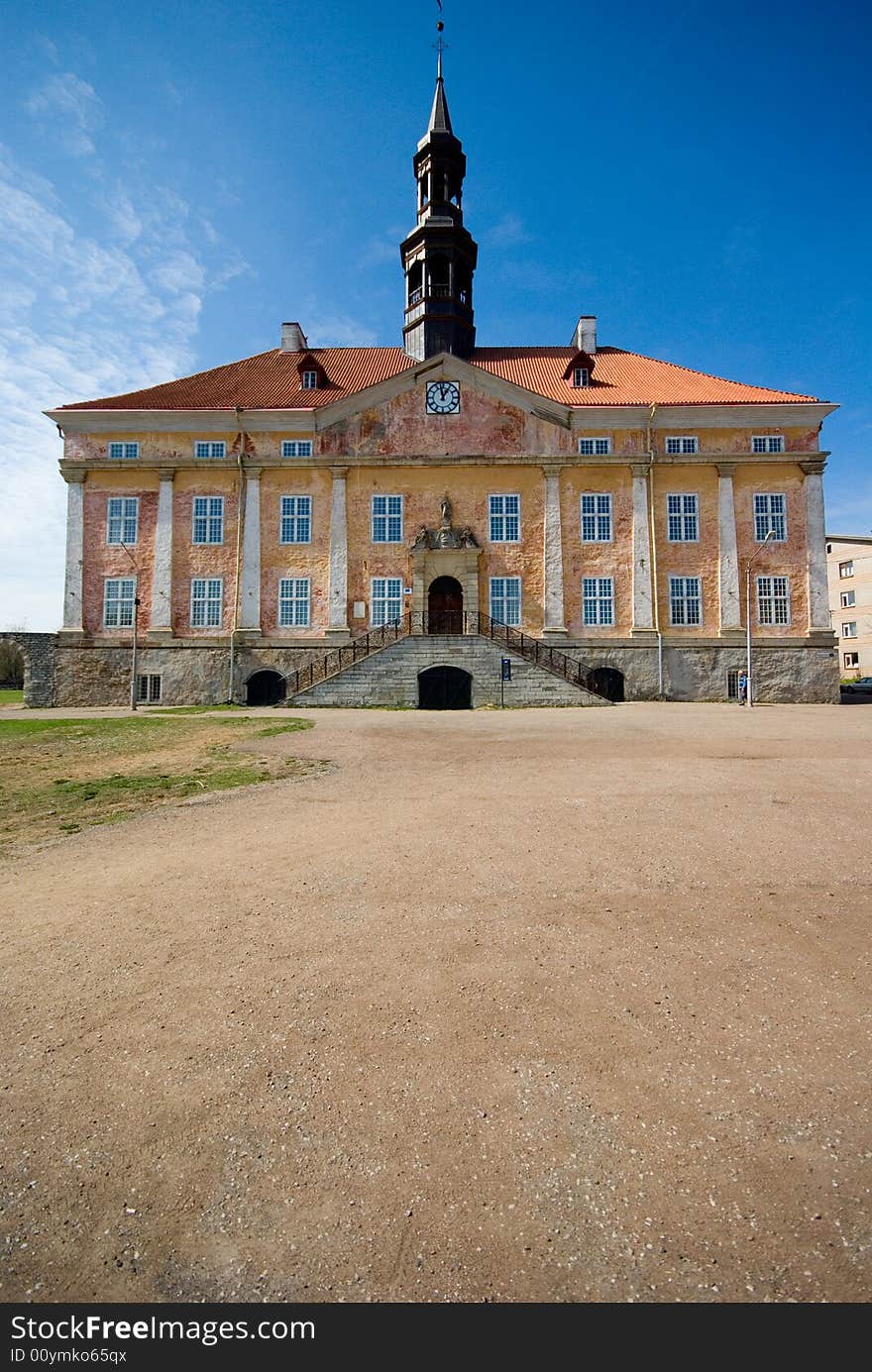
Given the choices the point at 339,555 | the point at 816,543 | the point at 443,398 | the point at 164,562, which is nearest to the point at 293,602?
the point at 339,555

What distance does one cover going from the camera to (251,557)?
103 feet

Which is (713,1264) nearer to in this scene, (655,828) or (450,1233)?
(450,1233)

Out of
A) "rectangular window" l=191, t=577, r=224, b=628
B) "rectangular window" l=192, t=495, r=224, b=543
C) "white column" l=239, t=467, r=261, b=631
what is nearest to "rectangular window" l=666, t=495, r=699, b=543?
"white column" l=239, t=467, r=261, b=631

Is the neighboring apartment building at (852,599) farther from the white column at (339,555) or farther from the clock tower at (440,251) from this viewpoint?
the white column at (339,555)

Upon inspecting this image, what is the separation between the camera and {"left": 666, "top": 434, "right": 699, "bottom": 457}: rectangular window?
31312mm

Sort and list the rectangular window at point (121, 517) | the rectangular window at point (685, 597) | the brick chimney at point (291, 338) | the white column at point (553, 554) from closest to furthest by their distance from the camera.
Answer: the white column at point (553, 554), the rectangular window at point (685, 597), the rectangular window at point (121, 517), the brick chimney at point (291, 338)

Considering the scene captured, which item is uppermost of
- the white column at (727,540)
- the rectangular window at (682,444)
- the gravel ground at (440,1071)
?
the rectangular window at (682,444)

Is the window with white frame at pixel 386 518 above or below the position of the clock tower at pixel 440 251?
below

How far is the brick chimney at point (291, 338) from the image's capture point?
38.2 meters

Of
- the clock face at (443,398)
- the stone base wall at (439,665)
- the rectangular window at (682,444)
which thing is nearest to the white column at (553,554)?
the clock face at (443,398)

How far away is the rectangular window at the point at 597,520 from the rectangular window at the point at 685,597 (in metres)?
4.06

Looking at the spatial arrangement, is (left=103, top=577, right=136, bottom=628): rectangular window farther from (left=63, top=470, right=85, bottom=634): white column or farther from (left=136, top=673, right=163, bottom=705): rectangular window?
(left=136, top=673, right=163, bottom=705): rectangular window

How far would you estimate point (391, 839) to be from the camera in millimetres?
6543

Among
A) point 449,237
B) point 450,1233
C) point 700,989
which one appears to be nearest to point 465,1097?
point 450,1233
